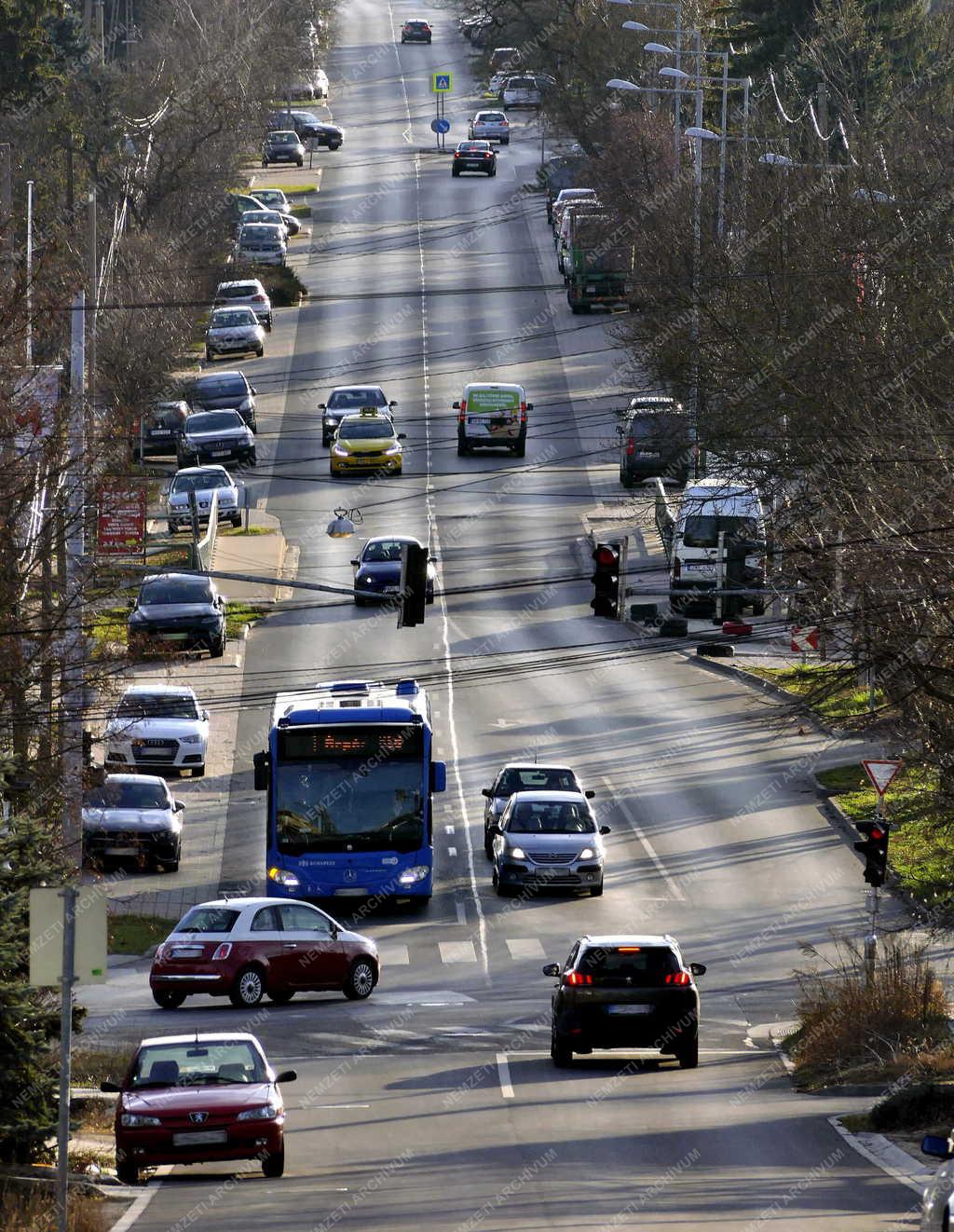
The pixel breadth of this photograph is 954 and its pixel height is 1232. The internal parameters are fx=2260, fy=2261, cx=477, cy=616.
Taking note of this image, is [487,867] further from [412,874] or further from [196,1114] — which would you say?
[196,1114]

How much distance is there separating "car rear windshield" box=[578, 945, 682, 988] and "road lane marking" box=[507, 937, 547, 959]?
7652mm

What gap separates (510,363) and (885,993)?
54.1m

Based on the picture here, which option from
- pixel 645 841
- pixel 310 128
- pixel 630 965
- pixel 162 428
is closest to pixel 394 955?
pixel 645 841

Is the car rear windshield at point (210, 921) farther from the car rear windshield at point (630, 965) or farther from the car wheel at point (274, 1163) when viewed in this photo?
the car wheel at point (274, 1163)

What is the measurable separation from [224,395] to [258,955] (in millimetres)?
39757

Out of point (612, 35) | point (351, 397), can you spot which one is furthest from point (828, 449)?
point (612, 35)

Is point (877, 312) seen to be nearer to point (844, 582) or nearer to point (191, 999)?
Answer: point (844, 582)

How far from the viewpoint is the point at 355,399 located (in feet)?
215

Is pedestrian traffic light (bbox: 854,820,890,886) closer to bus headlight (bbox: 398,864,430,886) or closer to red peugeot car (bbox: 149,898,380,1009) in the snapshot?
red peugeot car (bbox: 149,898,380,1009)

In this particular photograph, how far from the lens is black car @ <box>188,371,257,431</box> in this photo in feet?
218

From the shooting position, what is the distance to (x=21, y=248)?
166 ft

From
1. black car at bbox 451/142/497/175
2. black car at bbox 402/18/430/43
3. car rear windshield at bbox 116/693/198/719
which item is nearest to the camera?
car rear windshield at bbox 116/693/198/719

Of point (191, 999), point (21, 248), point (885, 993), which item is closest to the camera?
point (885, 993)

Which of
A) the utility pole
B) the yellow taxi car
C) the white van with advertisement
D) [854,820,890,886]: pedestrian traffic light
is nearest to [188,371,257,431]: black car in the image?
the yellow taxi car
